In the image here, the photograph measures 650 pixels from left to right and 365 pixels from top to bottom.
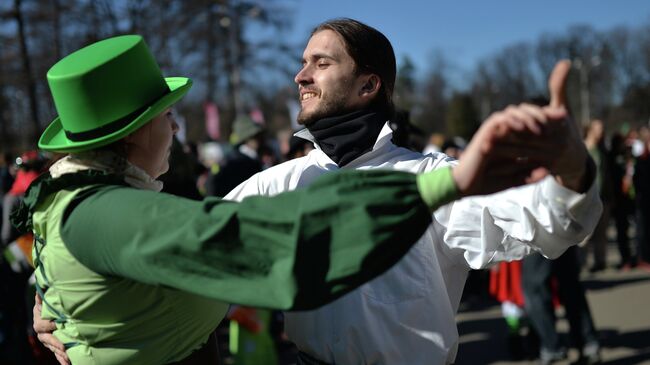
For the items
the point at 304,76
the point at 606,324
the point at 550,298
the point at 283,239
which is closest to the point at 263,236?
the point at 283,239

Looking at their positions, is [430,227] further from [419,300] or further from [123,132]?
[123,132]

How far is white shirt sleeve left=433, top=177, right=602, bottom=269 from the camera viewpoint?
4.61 ft

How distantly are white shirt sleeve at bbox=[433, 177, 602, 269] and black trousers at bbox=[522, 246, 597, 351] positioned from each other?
3337 mm

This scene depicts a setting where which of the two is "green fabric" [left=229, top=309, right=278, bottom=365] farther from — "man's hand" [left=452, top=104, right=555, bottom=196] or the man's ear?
"man's hand" [left=452, top=104, right=555, bottom=196]

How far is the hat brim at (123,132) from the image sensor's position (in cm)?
152

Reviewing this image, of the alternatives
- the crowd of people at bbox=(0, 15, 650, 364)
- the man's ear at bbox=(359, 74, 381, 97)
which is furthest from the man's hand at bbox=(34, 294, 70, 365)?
the man's ear at bbox=(359, 74, 381, 97)

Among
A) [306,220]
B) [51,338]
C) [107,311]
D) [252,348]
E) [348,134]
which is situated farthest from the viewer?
[252,348]

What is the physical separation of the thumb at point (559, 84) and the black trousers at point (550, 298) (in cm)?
413

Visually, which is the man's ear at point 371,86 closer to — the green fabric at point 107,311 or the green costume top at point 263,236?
the green fabric at point 107,311

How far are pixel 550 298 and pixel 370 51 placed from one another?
3552mm

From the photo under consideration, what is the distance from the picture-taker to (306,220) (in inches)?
43.1

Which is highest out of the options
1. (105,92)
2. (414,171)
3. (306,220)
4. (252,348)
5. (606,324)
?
(105,92)

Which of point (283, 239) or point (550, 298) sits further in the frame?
point (550, 298)

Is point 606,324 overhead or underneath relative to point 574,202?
underneath
